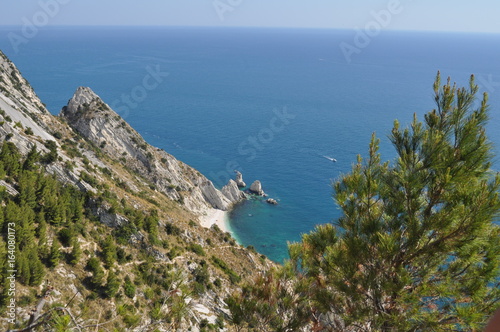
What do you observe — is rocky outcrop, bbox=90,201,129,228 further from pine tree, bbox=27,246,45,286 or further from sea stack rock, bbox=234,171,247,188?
sea stack rock, bbox=234,171,247,188

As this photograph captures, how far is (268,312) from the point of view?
7605 mm

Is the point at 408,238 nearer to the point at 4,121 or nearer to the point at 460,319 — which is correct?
the point at 460,319

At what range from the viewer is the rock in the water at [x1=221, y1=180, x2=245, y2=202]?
58.5 m

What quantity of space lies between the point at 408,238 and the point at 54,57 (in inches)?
8809

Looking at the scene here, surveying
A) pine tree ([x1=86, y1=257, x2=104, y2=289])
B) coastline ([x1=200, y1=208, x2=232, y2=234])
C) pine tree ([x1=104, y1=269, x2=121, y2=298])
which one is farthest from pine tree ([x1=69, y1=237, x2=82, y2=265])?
coastline ([x1=200, y1=208, x2=232, y2=234])

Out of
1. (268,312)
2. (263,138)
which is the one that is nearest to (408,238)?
(268,312)

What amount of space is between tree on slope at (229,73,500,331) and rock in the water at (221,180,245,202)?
2026 inches

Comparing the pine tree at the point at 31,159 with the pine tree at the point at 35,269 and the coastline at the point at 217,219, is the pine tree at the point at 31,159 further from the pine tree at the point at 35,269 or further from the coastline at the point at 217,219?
the coastline at the point at 217,219

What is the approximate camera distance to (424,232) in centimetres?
603

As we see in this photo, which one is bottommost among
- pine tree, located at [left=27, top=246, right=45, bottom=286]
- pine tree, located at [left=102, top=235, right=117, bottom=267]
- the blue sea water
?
pine tree, located at [left=27, top=246, right=45, bottom=286]

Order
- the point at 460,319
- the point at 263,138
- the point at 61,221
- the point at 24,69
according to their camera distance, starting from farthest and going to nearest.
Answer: the point at 24,69
the point at 263,138
the point at 61,221
the point at 460,319

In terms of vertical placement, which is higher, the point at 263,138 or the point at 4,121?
the point at 263,138

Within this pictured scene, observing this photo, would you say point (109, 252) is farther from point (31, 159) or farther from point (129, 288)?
point (31, 159)

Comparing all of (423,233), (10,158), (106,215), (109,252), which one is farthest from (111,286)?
(423,233)
